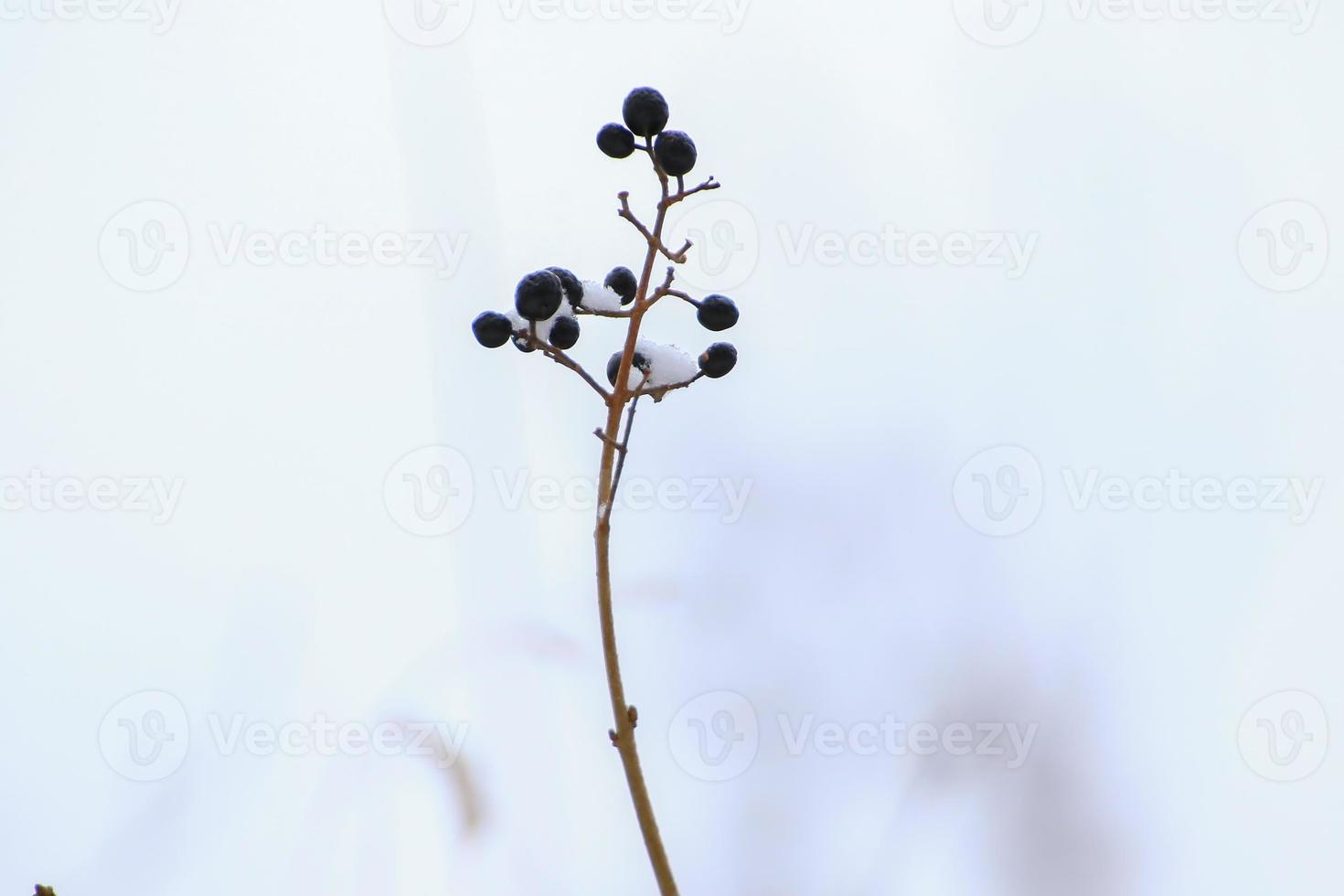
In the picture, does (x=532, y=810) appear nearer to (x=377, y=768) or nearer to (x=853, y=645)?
(x=377, y=768)

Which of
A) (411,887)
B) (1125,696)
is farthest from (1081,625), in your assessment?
(411,887)

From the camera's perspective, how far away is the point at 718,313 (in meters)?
0.59

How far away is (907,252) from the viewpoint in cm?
97

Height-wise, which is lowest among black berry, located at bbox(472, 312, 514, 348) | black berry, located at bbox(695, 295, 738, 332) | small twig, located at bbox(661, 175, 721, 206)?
black berry, located at bbox(472, 312, 514, 348)

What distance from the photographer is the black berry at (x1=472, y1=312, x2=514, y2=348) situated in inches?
21.1

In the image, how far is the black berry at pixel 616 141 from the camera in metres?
0.54

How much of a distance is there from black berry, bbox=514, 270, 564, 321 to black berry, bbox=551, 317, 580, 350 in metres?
0.04
